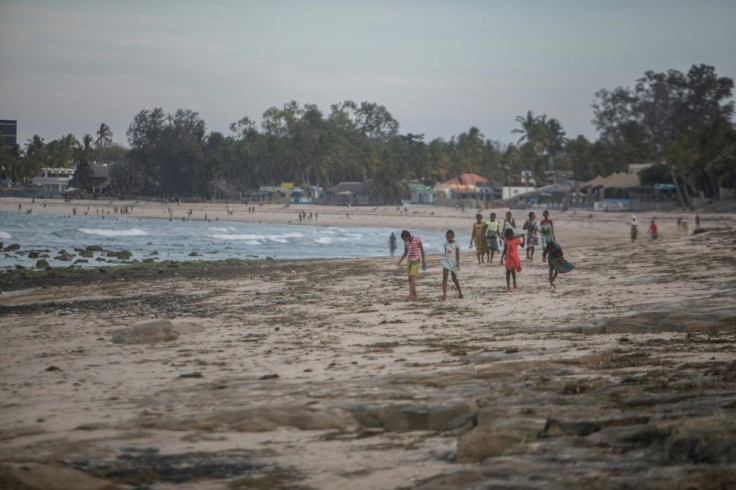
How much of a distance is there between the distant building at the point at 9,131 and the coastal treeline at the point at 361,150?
6.36ft

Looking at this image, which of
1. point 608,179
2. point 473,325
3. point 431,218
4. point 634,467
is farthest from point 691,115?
point 634,467

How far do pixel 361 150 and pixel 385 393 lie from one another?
139 meters

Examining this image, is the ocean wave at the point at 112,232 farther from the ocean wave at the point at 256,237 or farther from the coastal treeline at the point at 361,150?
the coastal treeline at the point at 361,150

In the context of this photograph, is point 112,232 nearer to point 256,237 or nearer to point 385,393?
point 256,237

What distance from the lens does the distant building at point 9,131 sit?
156 m

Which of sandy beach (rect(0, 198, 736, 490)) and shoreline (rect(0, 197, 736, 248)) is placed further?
shoreline (rect(0, 197, 736, 248))

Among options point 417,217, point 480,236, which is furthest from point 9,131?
point 480,236

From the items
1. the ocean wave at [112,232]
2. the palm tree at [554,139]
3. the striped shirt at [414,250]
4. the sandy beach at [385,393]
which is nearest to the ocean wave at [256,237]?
the ocean wave at [112,232]

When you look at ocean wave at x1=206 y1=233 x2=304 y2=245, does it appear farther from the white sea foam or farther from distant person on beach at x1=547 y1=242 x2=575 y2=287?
distant person on beach at x1=547 y1=242 x2=575 y2=287

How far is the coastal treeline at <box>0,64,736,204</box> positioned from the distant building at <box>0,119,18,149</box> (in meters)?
1.94

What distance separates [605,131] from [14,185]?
107 meters

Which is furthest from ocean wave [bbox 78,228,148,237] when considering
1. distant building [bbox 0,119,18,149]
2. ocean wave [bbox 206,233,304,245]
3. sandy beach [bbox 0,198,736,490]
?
distant building [bbox 0,119,18,149]

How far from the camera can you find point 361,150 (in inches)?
5728

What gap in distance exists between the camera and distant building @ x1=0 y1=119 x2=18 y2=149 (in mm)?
155625
